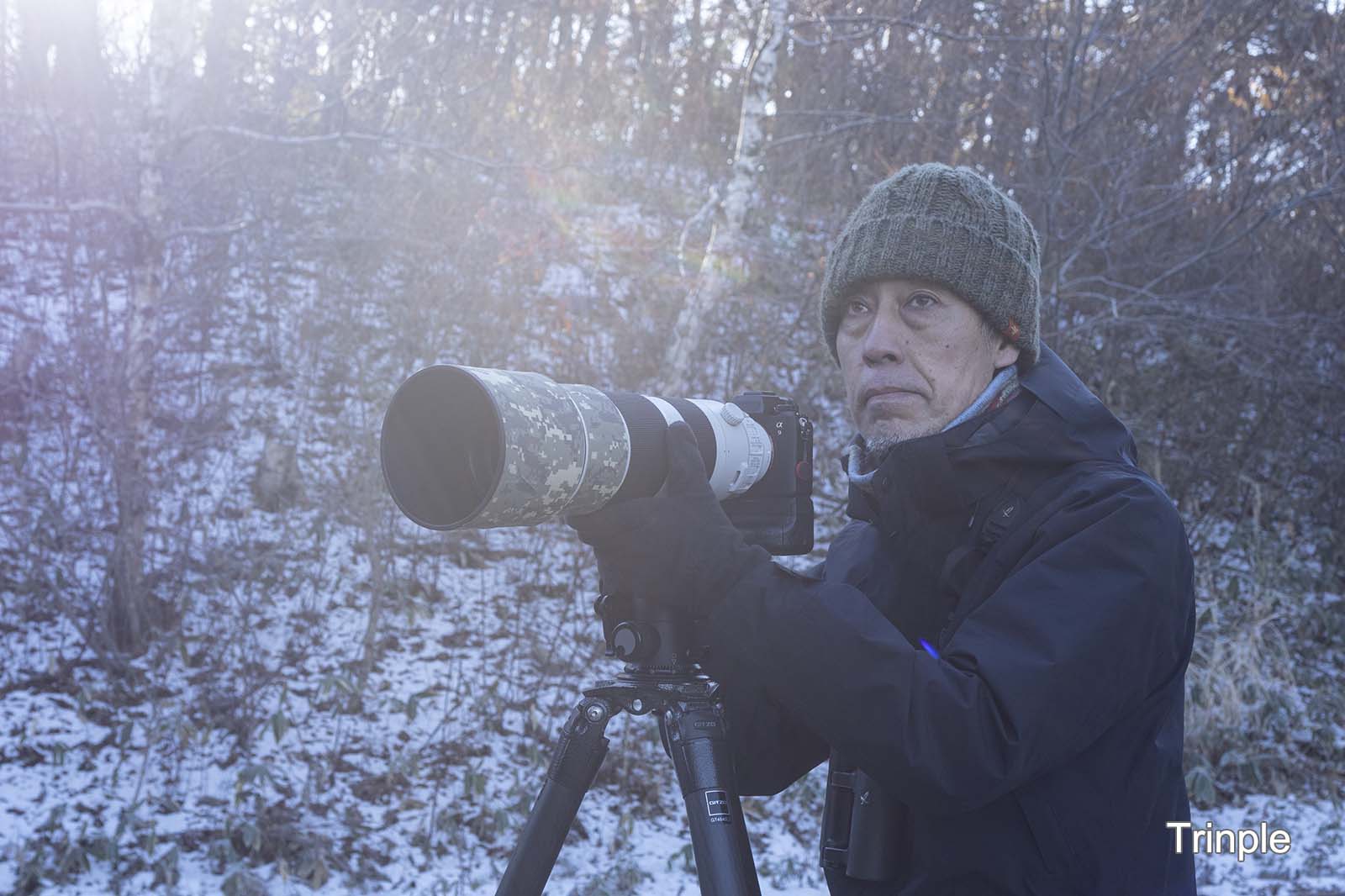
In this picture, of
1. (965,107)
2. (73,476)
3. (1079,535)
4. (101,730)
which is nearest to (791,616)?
(1079,535)

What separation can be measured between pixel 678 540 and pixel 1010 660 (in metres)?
0.49

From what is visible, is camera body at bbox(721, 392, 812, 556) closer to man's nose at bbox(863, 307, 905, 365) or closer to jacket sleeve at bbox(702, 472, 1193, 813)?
man's nose at bbox(863, 307, 905, 365)

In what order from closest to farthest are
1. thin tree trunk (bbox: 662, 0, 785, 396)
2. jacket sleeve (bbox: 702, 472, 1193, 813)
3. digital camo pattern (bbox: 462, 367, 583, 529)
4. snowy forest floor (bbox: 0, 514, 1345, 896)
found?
jacket sleeve (bbox: 702, 472, 1193, 813), digital camo pattern (bbox: 462, 367, 583, 529), snowy forest floor (bbox: 0, 514, 1345, 896), thin tree trunk (bbox: 662, 0, 785, 396)

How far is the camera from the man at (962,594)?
4.26 ft

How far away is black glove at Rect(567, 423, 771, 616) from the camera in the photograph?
1.50 m

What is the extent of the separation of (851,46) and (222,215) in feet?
18.2

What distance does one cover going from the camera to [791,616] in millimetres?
1398

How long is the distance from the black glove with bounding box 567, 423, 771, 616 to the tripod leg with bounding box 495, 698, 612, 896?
0.82ft

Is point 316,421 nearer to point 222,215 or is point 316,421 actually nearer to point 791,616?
point 222,215

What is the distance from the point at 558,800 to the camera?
1641mm

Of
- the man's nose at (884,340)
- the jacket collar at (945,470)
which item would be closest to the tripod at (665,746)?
the jacket collar at (945,470)

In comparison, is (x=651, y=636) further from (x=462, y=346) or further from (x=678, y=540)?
(x=462, y=346)

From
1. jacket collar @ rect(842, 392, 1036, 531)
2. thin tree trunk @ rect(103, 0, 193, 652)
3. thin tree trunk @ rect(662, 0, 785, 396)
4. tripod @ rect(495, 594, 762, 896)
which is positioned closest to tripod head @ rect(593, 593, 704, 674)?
tripod @ rect(495, 594, 762, 896)

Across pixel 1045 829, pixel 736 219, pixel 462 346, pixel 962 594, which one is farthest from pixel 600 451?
pixel 462 346
